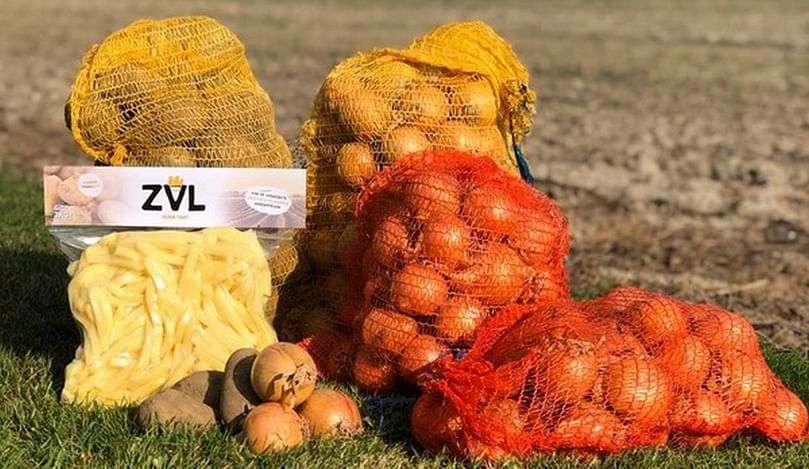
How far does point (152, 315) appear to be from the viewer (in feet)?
14.3

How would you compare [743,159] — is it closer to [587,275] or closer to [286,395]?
[587,275]

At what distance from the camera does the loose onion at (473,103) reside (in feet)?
16.9

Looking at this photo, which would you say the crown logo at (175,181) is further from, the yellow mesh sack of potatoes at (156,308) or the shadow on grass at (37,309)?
the shadow on grass at (37,309)

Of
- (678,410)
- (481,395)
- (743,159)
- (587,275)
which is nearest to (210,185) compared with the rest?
(481,395)

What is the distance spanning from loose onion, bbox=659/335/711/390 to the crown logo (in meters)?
2.07

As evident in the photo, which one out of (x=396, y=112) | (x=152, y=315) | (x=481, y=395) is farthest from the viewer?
(x=396, y=112)

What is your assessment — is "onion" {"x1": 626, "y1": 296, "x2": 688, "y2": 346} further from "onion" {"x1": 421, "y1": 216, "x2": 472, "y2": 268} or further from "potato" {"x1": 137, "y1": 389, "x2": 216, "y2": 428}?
"potato" {"x1": 137, "y1": 389, "x2": 216, "y2": 428}

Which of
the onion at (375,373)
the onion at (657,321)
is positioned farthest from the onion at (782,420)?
the onion at (375,373)

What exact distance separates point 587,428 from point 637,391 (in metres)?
0.22

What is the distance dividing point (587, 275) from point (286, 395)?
13.5ft

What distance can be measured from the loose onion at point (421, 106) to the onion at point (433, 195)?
587 mm

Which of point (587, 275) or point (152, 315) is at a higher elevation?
point (152, 315)

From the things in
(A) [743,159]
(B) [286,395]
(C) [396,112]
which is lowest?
(A) [743,159]

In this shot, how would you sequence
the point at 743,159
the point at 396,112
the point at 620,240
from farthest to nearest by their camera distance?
the point at 743,159
the point at 620,240
the point at 396,112
